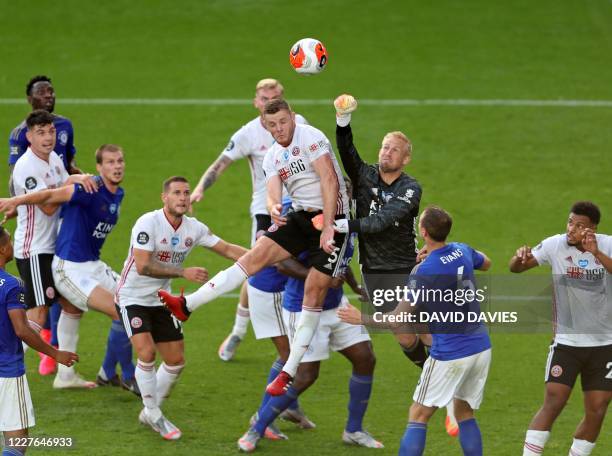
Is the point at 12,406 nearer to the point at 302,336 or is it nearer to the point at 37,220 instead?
the point at 302,336

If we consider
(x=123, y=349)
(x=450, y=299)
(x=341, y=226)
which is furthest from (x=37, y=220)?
(x=450, y=299)

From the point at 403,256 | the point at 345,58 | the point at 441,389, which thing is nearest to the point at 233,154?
the point at 403,256

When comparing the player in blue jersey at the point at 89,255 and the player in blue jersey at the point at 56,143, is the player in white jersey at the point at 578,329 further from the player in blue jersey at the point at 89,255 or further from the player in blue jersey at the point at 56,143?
the player in blue jersey at the point at 56,143

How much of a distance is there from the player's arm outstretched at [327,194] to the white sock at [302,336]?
62 cm

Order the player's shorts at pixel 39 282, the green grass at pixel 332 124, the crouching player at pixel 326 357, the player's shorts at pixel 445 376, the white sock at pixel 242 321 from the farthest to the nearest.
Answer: the white sock at pixel 242 321 < the player's shorts at pixel 39 282 < the green grass at pixel 332 124 < the crouching player at pixel 326 357 < the player's shorts at pixel 445 376

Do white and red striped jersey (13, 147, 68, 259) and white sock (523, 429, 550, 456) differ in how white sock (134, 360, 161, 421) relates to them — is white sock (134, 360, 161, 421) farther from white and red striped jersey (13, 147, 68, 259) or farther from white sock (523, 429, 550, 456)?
white sock (523, 429, 550, 456)

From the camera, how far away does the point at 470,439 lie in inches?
370

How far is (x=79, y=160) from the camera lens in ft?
62.6

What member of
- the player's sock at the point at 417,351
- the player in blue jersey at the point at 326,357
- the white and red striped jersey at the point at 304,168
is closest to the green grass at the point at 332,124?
the player in blue jersey at the point at 326,357

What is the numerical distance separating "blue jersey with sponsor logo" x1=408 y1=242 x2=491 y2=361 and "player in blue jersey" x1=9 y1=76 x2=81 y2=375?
4.86m

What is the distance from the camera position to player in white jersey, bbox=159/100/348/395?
1023 cm

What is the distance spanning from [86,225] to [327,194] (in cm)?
282

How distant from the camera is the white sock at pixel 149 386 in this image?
10656 mm

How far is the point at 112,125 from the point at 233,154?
7.91 meters
